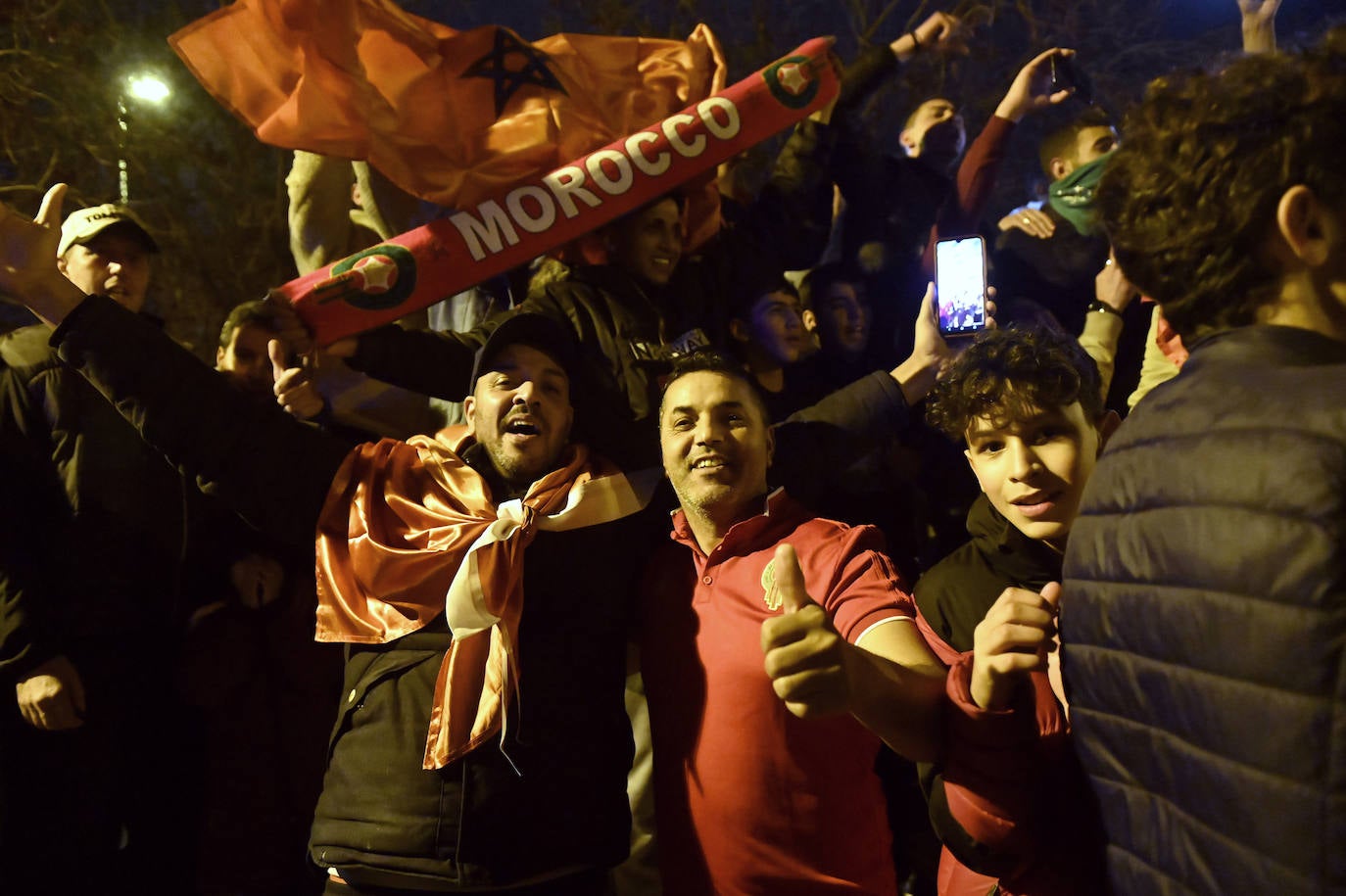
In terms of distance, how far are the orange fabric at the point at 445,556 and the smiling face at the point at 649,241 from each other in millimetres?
1230

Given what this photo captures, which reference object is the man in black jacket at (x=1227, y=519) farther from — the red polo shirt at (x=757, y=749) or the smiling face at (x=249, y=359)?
the smiling face at (x=249, y=359)

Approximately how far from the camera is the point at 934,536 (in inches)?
165

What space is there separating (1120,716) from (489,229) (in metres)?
2.86

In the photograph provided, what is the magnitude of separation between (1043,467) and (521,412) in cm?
141

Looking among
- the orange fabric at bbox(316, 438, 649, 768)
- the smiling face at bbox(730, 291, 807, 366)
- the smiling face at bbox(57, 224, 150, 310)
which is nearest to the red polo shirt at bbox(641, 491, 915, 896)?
the orange fabric at bbox(316, 438, 649, 768)

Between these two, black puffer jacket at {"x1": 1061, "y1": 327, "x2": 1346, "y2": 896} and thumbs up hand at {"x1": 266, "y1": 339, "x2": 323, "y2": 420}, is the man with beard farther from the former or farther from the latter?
black puffer jacket at {"x1": 1061, "y1": 327, "x2": 1346, "y2": 896}

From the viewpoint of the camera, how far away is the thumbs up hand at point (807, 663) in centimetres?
134

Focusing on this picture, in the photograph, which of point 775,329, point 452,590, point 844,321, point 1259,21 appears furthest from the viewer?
point 844,321

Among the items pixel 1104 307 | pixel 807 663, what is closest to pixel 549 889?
pixel 807 663

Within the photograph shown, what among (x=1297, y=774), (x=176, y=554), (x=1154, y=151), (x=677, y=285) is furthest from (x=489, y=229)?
(x=1297, y=774)

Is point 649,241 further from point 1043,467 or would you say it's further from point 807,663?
point 807,663

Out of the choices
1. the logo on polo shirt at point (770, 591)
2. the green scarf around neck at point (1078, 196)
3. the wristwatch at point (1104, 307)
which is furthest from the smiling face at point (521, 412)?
the green scarf around neck at point (1078, 196)

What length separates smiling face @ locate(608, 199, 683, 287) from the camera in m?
3.75

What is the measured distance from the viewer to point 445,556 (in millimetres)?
2471
